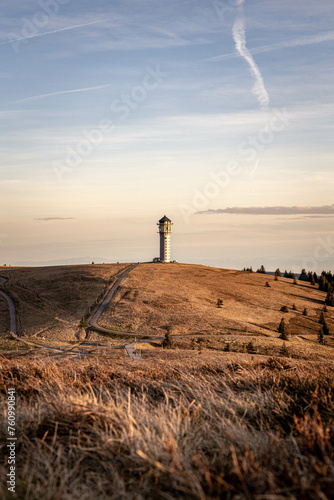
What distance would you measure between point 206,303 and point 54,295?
1268 inches

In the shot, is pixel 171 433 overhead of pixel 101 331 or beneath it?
overhead

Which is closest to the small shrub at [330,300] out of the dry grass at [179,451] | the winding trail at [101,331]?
the winding trail at [101,331]

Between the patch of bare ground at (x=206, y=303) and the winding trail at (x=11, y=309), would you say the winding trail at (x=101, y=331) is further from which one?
the patch of bare ground at (x=206, y=303)

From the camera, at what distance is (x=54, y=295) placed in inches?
3327

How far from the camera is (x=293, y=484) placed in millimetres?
4121

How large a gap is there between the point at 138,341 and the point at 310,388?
5232 centimetres

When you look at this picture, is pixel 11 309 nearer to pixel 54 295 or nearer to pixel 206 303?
pixel 54 295

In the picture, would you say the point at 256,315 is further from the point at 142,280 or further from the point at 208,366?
the point at 208,366

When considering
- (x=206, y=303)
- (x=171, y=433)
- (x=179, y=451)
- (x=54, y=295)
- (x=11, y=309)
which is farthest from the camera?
(x=54, y=295)

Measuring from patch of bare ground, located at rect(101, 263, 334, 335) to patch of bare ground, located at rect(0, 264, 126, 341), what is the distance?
631cm

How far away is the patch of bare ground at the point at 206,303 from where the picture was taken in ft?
228

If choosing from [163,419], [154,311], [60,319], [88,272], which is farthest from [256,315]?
[163,419]

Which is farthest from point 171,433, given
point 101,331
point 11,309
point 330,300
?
point 330,300

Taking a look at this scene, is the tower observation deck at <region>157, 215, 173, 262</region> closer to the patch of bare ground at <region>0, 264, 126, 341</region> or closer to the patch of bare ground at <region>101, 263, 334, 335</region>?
the patch of bare ground at <region>101, 263, 334, 335</region>
